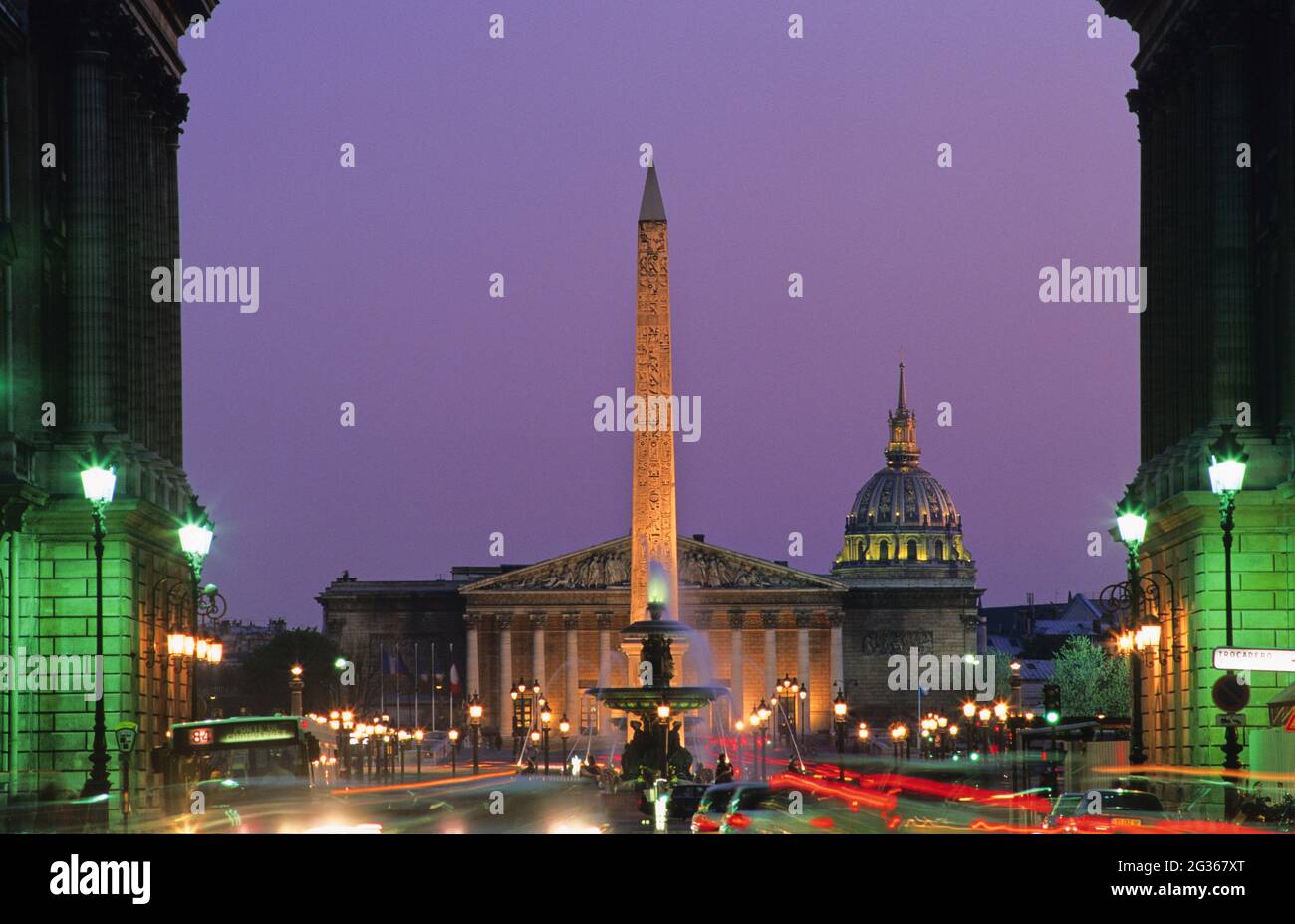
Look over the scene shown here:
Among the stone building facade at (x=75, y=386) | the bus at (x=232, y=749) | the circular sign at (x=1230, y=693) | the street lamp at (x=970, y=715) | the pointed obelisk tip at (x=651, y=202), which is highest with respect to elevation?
the pointed obelisk tip at (x=651, y=202)

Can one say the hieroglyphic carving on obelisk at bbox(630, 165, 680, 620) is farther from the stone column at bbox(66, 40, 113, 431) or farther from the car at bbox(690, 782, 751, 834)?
the car at bbox(690, 782, 751, 834)

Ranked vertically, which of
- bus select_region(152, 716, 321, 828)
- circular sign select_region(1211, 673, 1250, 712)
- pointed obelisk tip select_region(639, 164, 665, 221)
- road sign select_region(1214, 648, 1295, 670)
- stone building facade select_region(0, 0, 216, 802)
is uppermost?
pointed obelisk tip select_region(639, 164, 665, 221)

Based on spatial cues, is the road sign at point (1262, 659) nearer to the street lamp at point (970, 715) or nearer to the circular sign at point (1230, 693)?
the circular sign at point (1230, 693)

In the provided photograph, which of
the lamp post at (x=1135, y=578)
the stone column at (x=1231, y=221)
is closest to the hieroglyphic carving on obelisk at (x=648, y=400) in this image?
the stone column at (x=1231, y=221)

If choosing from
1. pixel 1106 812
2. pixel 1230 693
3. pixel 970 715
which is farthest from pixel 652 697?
pixel 970 715

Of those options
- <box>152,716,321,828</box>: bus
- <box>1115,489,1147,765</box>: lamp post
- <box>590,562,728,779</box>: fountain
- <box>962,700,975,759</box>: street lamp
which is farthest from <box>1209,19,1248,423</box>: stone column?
<box>962,700,975,759</box>: street lamp

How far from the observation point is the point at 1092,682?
549ft

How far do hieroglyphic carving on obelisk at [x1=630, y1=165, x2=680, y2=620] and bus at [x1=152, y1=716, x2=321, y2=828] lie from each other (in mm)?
51485

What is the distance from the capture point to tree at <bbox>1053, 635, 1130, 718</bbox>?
152500mm

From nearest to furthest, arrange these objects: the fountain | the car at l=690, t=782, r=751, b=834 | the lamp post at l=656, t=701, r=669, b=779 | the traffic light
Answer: the car at l=690, t=782, r=751, b=834
the traffic light
the lamp post at l=656, t=701, r=669, b=779
the fountain

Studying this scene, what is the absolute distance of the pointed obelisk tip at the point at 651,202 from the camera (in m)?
108

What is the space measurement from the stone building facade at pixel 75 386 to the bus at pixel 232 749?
1108 millimetres

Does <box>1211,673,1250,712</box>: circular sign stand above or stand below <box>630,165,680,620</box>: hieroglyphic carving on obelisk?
below
